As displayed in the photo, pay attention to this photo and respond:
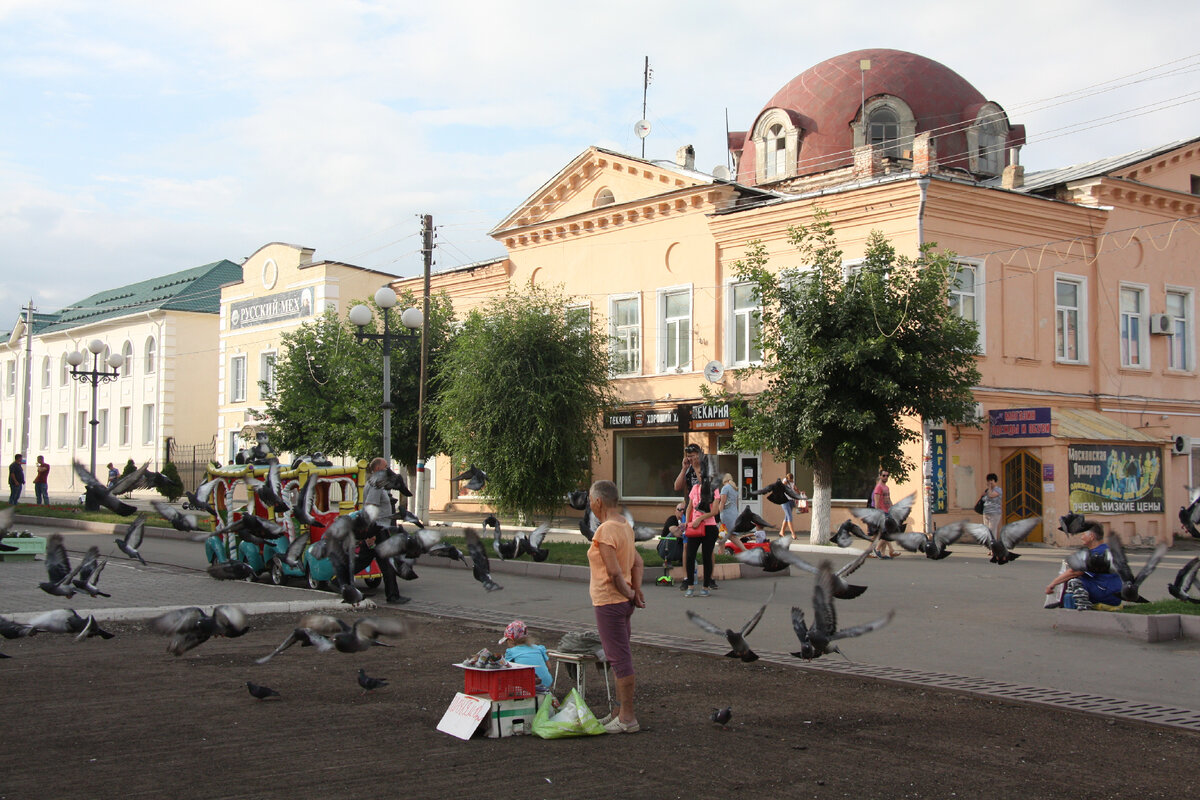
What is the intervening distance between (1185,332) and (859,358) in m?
14.0

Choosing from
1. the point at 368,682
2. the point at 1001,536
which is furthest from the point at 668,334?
the point at 368,682

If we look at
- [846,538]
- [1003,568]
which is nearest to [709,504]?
[846,538]

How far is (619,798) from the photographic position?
577 cm

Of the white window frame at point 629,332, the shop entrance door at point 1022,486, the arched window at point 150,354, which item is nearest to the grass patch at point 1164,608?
the shop entrance door at point 1022,486

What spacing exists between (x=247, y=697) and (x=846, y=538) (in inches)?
239

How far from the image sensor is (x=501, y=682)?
23.3ft

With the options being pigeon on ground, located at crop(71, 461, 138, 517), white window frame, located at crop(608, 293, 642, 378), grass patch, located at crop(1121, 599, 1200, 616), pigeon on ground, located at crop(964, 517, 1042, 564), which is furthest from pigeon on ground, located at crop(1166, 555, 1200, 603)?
white window frame, located at crop(608, 293, 642, 378)

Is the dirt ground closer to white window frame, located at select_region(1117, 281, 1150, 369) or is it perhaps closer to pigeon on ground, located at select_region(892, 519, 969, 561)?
pigeon on ground, located at select_region(892, 519, 969, 561)

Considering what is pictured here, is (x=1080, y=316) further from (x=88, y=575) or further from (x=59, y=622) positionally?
(x=59, y=622)

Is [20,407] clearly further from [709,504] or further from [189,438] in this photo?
[709,504]

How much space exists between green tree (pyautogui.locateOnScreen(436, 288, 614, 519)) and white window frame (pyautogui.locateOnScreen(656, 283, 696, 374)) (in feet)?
7.04

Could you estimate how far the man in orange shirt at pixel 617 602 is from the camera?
283 inches

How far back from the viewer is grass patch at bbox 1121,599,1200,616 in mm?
11543

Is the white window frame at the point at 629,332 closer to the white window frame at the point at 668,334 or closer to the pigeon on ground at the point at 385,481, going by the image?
the white window frame at the point at 668,334
